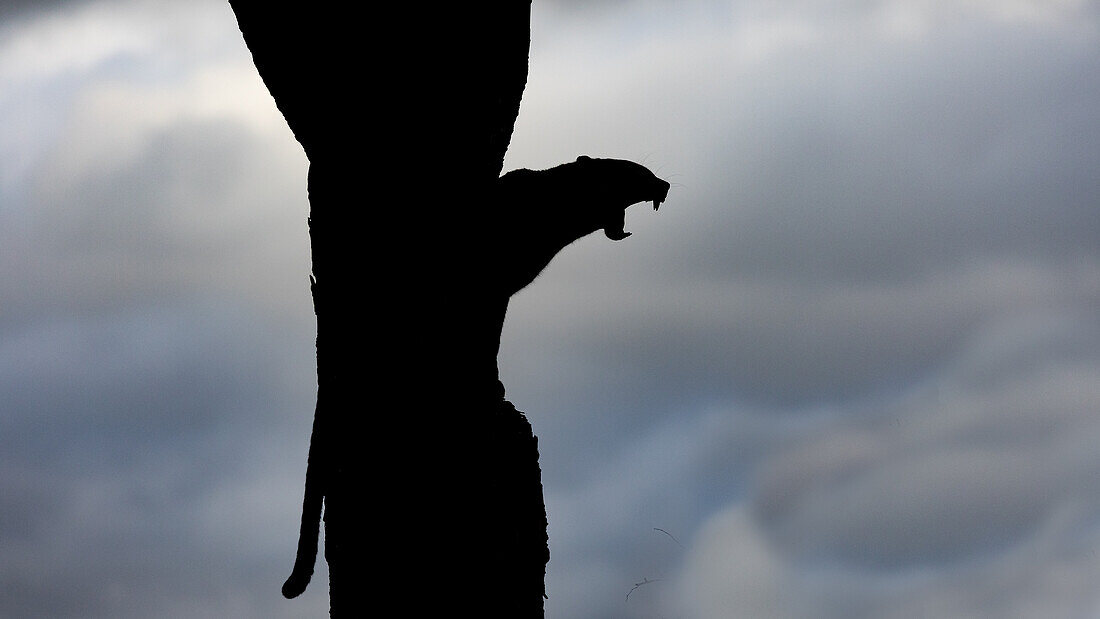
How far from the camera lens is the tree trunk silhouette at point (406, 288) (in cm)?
441

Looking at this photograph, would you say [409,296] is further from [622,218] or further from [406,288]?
[622,218]

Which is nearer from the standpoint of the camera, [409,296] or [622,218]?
[409,296]

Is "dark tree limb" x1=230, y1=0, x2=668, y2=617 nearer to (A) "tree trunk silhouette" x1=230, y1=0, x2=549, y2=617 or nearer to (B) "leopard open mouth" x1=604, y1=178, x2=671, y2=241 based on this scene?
(A) "tree trunk silhouette" x1=230, y1=0, x2=549, y2=617

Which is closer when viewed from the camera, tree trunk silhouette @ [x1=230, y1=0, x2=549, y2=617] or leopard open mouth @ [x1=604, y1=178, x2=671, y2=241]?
tree trunk silhouette @ [x1=230, y1=0, x2=549, y2=617]

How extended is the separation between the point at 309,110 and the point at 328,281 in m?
0.72

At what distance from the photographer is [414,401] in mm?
4469

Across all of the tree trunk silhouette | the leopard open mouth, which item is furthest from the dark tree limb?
the leopard open mouth

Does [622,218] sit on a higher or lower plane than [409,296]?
higher

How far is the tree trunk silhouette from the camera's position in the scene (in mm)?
4414

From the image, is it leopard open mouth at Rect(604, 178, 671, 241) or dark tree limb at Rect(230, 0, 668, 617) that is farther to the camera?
leopard open mouth at Rect(604, 178, 671, 241)

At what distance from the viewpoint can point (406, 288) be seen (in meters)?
4.54

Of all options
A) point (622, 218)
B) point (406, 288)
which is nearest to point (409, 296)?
point (406, 288)

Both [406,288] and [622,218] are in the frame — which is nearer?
[406,288]

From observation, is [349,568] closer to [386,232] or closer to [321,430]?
[321,430]
